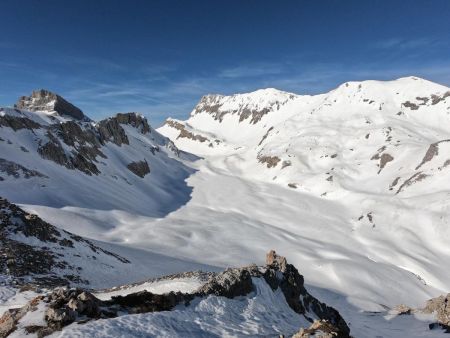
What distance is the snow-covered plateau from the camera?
20.8 metres

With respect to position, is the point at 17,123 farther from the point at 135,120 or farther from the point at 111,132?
the point at 135,120

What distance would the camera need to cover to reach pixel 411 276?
53562 mm

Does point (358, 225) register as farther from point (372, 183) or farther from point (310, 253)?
point (372, 183)

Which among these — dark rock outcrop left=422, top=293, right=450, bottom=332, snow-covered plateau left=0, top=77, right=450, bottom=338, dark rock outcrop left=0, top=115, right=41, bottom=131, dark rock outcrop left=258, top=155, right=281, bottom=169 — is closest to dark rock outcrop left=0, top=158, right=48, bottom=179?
snow-covered plateau left=0, top=77, right=450, bottom=338

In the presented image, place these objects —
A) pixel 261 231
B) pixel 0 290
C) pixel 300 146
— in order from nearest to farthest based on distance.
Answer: pixel 0 290, pixel 261 231, pixel 300 146

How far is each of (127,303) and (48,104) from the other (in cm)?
12363

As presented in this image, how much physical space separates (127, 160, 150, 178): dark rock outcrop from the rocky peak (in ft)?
105

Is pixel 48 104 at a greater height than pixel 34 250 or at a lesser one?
greater

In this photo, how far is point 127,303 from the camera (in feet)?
50.0

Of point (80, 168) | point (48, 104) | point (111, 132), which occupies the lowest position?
point (80, 168)

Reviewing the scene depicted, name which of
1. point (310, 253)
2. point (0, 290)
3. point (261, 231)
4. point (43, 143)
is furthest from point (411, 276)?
point (43, 143)

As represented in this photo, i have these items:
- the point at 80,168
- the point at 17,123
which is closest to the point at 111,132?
the point at 80,168

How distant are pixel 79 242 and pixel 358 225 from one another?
194 feet

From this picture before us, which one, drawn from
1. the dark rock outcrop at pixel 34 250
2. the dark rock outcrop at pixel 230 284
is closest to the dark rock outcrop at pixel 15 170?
the dark rock outcrop at pixel 34 250
